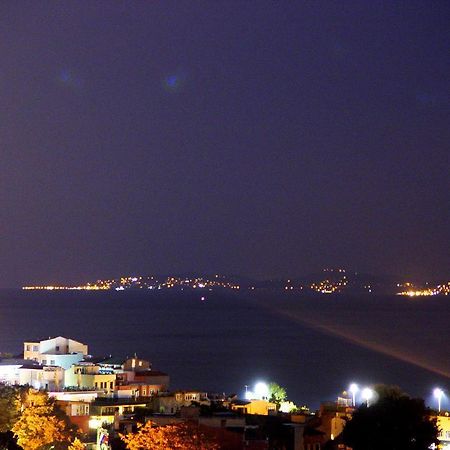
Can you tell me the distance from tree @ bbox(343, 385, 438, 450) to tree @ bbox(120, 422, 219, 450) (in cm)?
287

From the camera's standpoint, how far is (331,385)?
3584 centimetres

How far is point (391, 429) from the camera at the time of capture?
44.3ft

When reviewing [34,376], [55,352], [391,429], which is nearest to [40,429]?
[391,429]

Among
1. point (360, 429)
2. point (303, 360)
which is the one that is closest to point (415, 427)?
point (360, 429)

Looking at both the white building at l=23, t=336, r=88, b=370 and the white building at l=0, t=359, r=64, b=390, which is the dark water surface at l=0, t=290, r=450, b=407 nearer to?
the white building at l=23, t=336, r=88, b=370

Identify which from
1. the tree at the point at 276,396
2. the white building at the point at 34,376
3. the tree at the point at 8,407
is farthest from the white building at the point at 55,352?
the tree at the point at 8,407

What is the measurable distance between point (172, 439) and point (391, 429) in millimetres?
3577

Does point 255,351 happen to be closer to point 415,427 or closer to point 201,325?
point 201,325

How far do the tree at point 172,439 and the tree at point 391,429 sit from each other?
2873mm

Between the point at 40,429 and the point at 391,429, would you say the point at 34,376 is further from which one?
the point at 391,429

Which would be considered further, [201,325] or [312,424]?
[201,325]

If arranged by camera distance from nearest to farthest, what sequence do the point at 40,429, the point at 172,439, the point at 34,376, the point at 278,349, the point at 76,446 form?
the point at 172,439
the point at 76,446
the point at 40,429
the point at 34,376
the point at 278,349

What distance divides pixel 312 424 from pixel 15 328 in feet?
144

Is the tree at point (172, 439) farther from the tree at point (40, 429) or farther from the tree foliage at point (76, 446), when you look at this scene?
the tree at point (40, 429)
